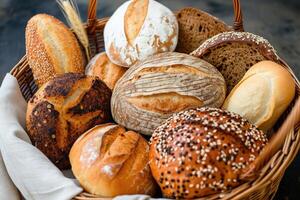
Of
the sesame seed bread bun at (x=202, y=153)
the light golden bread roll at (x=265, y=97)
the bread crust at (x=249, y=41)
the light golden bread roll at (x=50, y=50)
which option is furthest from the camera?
the light golden bread roll at (x=50, y=50)

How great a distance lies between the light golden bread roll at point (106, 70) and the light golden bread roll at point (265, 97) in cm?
41

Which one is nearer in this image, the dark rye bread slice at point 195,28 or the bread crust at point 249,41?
the bread crust at point 249,41

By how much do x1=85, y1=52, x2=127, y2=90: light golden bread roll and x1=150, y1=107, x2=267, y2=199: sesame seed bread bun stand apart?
402 millimetres

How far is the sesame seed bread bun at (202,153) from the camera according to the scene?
3.34 ft

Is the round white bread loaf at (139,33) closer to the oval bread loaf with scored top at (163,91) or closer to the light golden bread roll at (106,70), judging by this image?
the light golden bread roll at (106,70)

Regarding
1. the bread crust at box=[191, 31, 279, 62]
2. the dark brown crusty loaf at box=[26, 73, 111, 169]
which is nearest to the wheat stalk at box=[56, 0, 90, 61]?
the dark brown crusty loaf at box=[26, 73, 111, 169]

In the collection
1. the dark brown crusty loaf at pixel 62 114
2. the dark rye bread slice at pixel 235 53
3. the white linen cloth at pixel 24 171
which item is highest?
the dark rye bread slice at pixel 235 53

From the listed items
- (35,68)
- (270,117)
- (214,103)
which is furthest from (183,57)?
(35,68)

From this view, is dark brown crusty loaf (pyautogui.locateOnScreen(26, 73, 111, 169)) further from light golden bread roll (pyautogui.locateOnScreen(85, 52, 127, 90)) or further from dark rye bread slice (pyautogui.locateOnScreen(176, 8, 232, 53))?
dark rye bread slice (pyautogui.locateOnScreen(176, 8, 232, 53))

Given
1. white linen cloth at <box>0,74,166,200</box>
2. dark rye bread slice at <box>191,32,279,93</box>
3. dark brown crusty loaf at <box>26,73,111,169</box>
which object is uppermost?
dark rye bread slice at <box>191,32,279,93</box>

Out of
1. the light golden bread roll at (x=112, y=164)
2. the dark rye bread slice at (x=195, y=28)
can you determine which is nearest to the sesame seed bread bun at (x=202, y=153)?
the light golden bread roll at (x=112, y=164)

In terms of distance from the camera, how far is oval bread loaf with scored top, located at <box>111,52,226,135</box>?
1.23m

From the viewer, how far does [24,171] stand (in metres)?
1.14

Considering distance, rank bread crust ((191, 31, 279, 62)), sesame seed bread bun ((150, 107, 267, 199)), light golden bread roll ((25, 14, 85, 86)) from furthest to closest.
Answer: light golden bread roll ((25, 14, 85, 86)) < bread crust ((191, 31, 279, 62)) < sesame seed bread bun ((150, 107, 267, 199))
